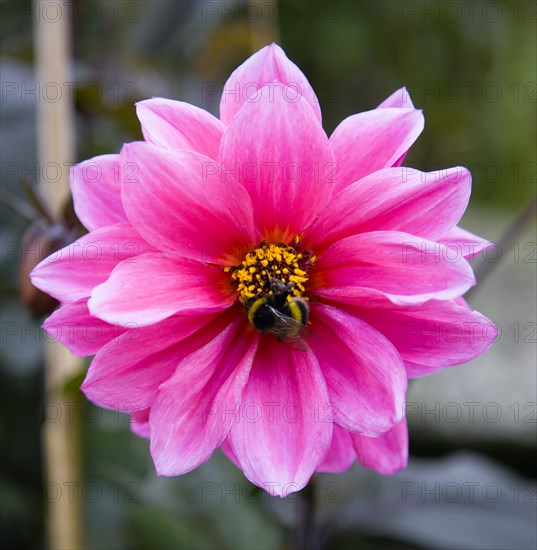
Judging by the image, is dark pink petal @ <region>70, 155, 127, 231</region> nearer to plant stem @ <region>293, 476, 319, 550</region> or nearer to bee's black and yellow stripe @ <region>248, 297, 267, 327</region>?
bee's black and yellow stripe @ <region>248, 297, 267, 327</region>

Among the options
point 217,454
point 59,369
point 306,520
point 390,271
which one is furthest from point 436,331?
point 217,454

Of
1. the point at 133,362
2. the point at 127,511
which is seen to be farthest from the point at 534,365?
the point at 133,362

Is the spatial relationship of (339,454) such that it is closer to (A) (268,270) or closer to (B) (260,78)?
(A) (268,270)

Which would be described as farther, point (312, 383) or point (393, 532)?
point (393, 532)

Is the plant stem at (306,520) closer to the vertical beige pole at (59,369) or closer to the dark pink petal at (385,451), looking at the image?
the dark pink petal at (385,451)

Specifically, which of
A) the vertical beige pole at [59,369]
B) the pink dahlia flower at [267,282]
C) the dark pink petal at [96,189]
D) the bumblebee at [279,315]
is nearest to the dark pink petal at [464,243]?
the pink dahlia flower at [267,282]

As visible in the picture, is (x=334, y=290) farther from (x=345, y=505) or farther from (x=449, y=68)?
(x=449, y=68)
